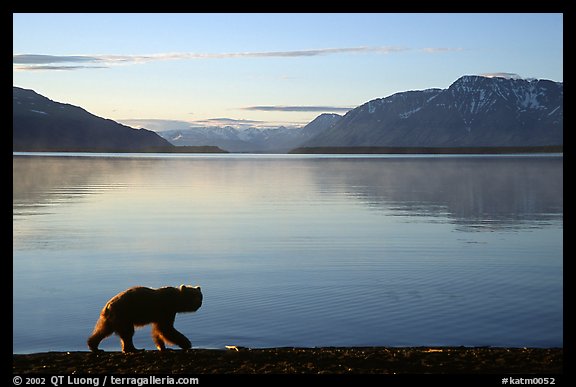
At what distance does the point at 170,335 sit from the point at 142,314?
1.44 feet

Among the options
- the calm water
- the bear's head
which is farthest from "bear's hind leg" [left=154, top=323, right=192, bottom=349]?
the calm water

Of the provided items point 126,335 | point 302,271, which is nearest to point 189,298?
point 126,335

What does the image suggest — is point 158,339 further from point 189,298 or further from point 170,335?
point 189,298

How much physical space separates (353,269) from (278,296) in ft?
11.2

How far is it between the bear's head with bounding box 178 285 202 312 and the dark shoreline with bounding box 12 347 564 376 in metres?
0.63

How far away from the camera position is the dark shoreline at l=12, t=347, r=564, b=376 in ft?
24.2

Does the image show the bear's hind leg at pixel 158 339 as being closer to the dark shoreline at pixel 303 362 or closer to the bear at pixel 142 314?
the bear at pixel 142 314

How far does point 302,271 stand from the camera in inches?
618

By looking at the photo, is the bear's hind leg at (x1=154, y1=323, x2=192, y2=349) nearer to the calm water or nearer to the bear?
the bear

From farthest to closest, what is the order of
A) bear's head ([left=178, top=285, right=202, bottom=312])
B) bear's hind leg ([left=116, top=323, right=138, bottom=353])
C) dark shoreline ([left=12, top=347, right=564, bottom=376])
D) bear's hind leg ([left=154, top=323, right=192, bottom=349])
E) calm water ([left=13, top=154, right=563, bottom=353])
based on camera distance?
calm water ([left=13, top=154, right=563, bottom=353]) < bear's head ([left=178, top=285, right=202, bottom=312]) < bear's hind leg ([left=154, top=323, right=192, bottom=349]) < bear's hind leg ([left=116, top=323, right=138, bottom=353]) < dark shoreline ([left=12, top=347, right=564, bottom=376])

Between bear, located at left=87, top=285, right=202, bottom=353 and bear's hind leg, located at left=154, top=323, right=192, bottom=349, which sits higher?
bear, located at left=87, top=285, right=202, bottom=353


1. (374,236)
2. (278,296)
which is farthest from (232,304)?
(374,236)

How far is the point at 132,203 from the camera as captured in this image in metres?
34.4
